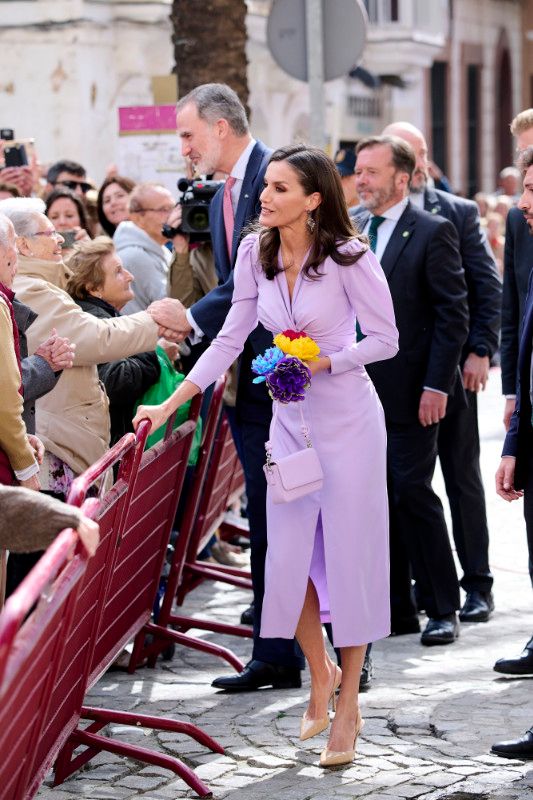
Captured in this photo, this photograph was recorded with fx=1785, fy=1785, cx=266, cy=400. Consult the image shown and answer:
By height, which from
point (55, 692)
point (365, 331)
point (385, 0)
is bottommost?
point (55, 692)

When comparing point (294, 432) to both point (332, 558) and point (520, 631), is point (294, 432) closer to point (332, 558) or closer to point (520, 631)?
point (332, 558)

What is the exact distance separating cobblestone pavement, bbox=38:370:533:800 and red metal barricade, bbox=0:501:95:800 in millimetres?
932

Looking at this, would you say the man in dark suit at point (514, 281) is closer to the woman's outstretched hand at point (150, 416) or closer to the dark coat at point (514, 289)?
the dark coat at point (514, 289)

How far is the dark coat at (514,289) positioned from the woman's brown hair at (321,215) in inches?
66.9

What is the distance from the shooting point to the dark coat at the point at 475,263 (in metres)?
8.71

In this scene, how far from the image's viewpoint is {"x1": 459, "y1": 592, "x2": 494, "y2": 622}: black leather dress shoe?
852 centimetres

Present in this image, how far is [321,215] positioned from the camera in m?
6.34

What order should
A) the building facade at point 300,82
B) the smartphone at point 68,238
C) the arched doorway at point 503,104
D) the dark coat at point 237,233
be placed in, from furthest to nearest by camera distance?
the arched doorway at point 503,104 → the building facade at point 300,82 → the smartphone at point 68,238 → the dark coat at point 237,233

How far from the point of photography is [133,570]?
658cm

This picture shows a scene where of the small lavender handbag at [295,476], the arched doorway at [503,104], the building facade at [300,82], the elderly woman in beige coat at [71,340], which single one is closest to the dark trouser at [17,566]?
the elderly woman in beige coat at [71,340]

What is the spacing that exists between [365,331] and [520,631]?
8.13 ft

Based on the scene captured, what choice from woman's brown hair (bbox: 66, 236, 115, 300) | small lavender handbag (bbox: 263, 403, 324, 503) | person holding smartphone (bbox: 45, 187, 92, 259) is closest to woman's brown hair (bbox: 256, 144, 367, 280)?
small lavender handbag (bbox: 263, 403, 324, 503)

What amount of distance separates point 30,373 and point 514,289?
247 centimetres

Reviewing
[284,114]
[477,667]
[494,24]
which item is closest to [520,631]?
[477,667]
